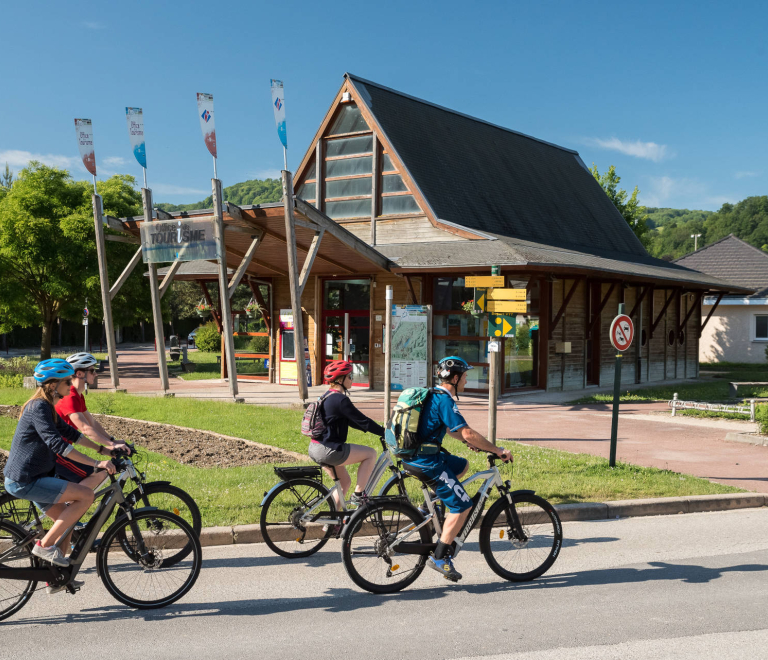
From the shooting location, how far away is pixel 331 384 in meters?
6.58

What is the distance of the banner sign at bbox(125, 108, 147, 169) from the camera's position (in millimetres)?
18906

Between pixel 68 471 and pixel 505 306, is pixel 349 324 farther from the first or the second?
pixel 68 471

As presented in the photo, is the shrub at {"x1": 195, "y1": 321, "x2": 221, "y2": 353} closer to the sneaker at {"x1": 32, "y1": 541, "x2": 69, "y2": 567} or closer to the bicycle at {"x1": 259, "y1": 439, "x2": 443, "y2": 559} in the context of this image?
the bicycle at {"x1": 259, "y1": 439, "x2": 443, "y2": 559}

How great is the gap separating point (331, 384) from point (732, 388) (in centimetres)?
1727

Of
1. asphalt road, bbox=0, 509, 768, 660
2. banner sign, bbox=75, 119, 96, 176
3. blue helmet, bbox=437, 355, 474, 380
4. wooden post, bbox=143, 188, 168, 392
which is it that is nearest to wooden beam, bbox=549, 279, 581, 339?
wooden post, bbox=143, 188, 168, 392

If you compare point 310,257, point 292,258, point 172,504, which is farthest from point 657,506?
point 310,257

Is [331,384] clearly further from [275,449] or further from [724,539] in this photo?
[275,449]

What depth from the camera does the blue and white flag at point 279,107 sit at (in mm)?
16875

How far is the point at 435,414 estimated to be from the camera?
565 centimetres

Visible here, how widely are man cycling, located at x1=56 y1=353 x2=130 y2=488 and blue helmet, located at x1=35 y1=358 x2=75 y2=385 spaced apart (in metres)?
0.29

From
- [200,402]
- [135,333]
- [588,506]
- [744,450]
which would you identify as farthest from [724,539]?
[135,333]

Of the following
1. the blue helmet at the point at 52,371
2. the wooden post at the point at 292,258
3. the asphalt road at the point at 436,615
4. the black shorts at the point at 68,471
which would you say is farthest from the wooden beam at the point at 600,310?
the blue helmet at the point at 52,371

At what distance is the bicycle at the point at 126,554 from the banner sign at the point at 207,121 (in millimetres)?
13220

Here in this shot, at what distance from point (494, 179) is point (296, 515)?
21.0 m
